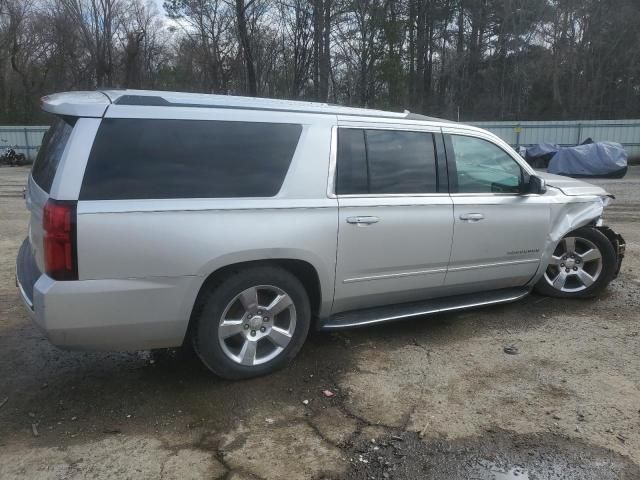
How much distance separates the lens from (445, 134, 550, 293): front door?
4.47m

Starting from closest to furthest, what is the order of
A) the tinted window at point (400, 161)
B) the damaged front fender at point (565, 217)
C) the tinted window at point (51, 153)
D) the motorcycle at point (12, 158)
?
the tinted window at point (51, 153), the tinted window at point (400, 161), the damaged front fender at point (565, 217), the motorcycle at point (12, 158)

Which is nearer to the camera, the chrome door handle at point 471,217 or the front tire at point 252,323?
the front tire at point 252,323

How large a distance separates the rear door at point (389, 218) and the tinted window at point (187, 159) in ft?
1.70

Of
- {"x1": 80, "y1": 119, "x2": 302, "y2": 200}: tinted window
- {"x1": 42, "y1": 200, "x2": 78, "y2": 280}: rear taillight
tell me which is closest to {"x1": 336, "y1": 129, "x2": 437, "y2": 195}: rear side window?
{"x1": 80, "y1": 119, "x2": 302, "y2": 200}: tinted window

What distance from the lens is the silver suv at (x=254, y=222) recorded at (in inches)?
122

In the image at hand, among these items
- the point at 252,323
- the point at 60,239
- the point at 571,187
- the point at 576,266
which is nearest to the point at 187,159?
the point at 60,239

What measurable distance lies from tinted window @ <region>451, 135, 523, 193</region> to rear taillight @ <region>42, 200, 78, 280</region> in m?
2.92

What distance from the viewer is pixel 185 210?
10.7ft

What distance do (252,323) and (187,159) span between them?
1139 millimetres

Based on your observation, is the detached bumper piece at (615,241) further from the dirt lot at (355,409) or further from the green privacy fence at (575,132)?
the green privacy fence at (575,132)

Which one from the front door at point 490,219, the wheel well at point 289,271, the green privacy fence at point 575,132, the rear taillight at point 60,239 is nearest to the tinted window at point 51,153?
the rear taillight at point 60,239

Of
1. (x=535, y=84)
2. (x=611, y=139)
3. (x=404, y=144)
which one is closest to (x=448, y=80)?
(x=535, y=84)

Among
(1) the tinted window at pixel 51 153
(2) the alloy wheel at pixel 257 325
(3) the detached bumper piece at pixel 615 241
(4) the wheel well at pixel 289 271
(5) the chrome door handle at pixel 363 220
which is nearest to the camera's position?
(1) the tinted window at pixel 51 153

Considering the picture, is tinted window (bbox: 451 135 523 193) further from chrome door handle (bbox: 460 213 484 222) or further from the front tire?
the front tire
